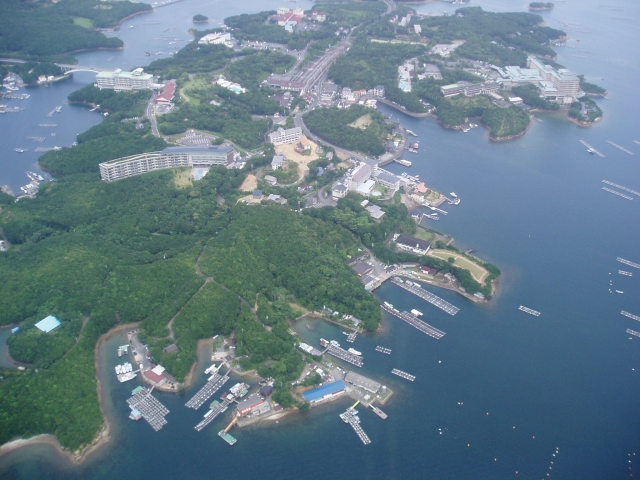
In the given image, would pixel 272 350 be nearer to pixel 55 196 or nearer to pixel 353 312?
pixel 353 312

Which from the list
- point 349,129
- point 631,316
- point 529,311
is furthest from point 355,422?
point 349,129

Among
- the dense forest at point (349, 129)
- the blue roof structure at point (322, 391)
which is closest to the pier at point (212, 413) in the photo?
the blue roof structure at point (322, 391)

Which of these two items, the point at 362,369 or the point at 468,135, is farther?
the point at 468,135

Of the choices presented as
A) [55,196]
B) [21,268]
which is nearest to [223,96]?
[55,196]

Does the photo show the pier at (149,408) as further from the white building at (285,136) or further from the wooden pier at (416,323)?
the white building at (285,136)

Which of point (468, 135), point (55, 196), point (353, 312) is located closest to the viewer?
point (353, 312)

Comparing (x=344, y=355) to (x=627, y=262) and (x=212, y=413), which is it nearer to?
(x=212, y=413)
